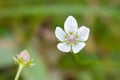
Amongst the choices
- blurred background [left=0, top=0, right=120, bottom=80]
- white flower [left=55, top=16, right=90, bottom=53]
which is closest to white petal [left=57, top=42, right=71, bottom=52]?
white flower [left=55, top=16, right=90, bottom=53]

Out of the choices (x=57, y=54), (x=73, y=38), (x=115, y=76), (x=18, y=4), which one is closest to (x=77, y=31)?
(x=73, y=38)

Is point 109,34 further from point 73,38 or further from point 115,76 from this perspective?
point 73,38

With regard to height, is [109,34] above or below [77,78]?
above

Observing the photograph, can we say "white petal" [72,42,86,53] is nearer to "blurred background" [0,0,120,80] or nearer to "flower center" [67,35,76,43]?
"flower center" [67,35,76,43]

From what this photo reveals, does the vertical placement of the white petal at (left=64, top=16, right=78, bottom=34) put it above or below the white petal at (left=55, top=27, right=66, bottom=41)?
above

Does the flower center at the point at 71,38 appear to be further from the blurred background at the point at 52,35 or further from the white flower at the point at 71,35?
the blurred background at the point at 52,35

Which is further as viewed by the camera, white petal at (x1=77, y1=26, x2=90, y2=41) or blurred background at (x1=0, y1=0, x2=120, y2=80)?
blurred background at (x1=0, y1=0, x2=120, y2=80)

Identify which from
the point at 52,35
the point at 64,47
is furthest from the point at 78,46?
the point at 52,35
